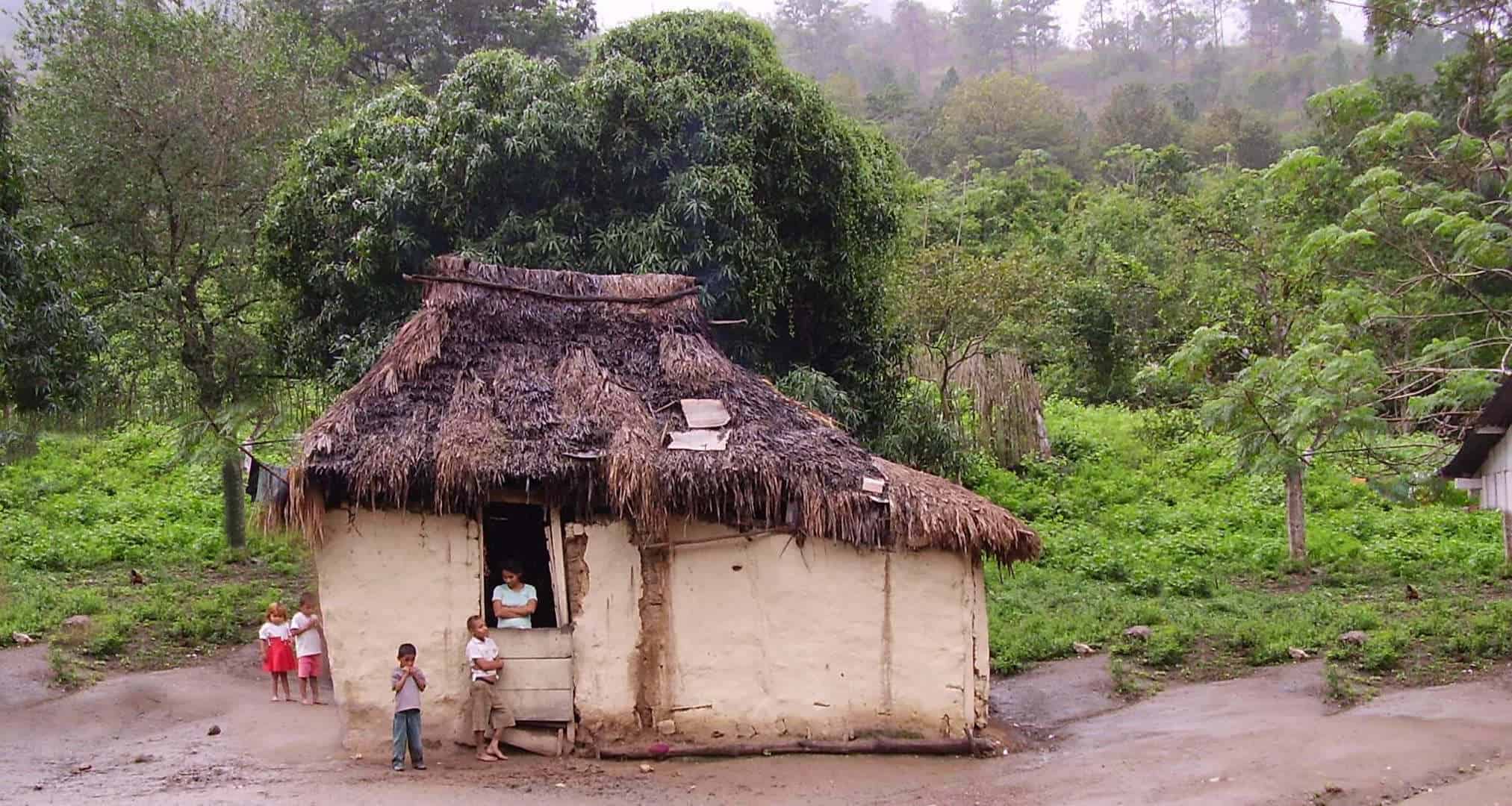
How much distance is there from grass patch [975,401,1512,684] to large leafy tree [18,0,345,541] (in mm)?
10714

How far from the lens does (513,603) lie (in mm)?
10453

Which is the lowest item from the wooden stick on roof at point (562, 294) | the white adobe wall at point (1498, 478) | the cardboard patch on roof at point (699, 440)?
the white adobe wall at point (1498, 478)

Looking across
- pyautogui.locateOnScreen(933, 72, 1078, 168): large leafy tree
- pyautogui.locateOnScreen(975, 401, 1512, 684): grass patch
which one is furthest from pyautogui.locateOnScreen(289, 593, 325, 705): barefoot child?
pyautogui.locateOnScreen(933, 72, 1078, 168): large leafy tree

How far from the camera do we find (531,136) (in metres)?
13.6

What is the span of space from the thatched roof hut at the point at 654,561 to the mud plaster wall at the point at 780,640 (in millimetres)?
14

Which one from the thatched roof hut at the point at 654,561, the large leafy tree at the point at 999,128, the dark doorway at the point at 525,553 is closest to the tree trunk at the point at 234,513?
the dark doorway at the point at 525,553

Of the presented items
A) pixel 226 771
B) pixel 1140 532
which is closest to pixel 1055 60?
pixel 1140 532

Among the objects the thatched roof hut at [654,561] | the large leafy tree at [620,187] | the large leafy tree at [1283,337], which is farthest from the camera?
the large leafy tree at [620,187]

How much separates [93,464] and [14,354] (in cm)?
1262

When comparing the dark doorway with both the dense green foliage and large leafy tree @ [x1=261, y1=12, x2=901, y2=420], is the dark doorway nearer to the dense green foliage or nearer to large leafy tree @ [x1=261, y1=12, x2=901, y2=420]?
large leafy tree @ [x1=261, y1=12, x2=901, y2=420]

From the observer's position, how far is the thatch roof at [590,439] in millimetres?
10016

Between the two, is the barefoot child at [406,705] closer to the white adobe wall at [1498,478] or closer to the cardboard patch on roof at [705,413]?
the cardboard patch on roof at [705,413]

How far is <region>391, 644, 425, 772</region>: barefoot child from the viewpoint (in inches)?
385

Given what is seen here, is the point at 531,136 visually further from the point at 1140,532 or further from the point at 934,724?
the point at 1140,532
